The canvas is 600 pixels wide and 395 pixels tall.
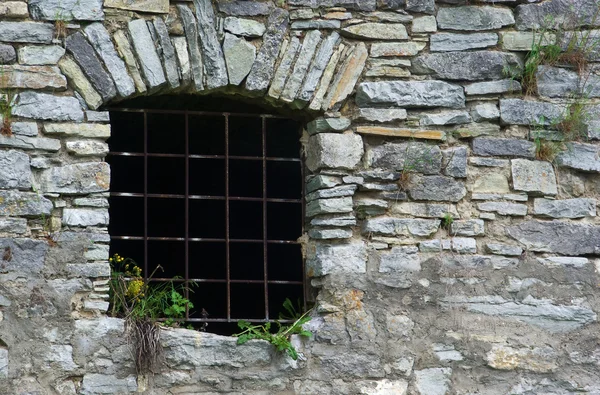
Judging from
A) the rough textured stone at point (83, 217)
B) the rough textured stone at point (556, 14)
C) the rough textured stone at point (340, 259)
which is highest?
the rough textured stone at point (556, 14)

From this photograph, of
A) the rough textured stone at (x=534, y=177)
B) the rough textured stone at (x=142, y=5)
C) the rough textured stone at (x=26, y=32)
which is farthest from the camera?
the rough textured stone at (x=534, y=177)

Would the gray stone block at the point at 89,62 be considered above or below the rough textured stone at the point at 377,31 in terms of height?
below

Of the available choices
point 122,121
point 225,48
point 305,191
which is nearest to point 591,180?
point 305,191

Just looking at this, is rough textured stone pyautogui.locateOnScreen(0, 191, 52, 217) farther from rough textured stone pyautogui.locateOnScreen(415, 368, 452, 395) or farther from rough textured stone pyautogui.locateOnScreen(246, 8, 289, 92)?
rough textured stone pyautogui.locateOnScreen(415, 368, 452, 395)

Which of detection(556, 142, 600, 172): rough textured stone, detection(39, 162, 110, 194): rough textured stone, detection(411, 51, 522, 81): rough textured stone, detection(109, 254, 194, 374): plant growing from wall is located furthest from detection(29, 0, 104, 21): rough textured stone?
detection(556, 142, 600, 172): rough textured stone

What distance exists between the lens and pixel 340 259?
16.1ft

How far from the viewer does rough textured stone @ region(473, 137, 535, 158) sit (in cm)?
515

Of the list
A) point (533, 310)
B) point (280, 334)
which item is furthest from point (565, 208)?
point (280, 334)

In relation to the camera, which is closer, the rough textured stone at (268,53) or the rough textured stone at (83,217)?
the rough textured stone at (83,217)

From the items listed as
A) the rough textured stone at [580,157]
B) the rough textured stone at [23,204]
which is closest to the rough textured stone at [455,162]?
the rough textured stone at [580,157]

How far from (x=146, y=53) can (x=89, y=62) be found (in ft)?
0.90

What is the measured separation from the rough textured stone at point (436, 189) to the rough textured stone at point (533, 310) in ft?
1.69

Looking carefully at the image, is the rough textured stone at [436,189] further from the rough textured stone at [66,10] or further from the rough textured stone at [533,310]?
the rough textured stone at [66,10]

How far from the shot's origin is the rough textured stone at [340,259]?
491cm
